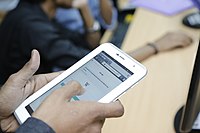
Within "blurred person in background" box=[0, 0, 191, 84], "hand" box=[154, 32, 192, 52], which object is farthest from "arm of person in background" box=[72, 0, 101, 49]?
"hand" box=[154, 32, 192, 52]

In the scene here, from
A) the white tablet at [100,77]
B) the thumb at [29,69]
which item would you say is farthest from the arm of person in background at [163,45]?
the thumb at [29,69]

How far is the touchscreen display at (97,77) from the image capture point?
718 millimetres

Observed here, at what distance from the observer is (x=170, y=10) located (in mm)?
1441

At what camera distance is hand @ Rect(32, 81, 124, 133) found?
60 cm

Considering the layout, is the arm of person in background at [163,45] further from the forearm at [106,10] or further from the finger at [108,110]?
the forearm at [106,10]

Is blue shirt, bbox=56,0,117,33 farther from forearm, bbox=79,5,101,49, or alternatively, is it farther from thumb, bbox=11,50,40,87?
thumb, bbox=11,50,40,87

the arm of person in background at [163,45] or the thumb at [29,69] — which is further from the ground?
the thumb at [29,69]

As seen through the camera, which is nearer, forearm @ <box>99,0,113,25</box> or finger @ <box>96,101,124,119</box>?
finger @ <box>96,101,124,119</box>

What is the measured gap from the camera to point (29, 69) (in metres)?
0.72

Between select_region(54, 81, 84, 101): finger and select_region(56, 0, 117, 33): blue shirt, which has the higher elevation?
select_region(54, 81, 84, 101): finger

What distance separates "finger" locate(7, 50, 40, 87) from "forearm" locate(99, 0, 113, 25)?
1131 mm

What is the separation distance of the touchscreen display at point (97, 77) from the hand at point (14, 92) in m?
0.04

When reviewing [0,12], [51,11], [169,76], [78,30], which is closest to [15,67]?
[51,11]

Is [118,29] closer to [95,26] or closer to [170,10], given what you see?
[95,26]
